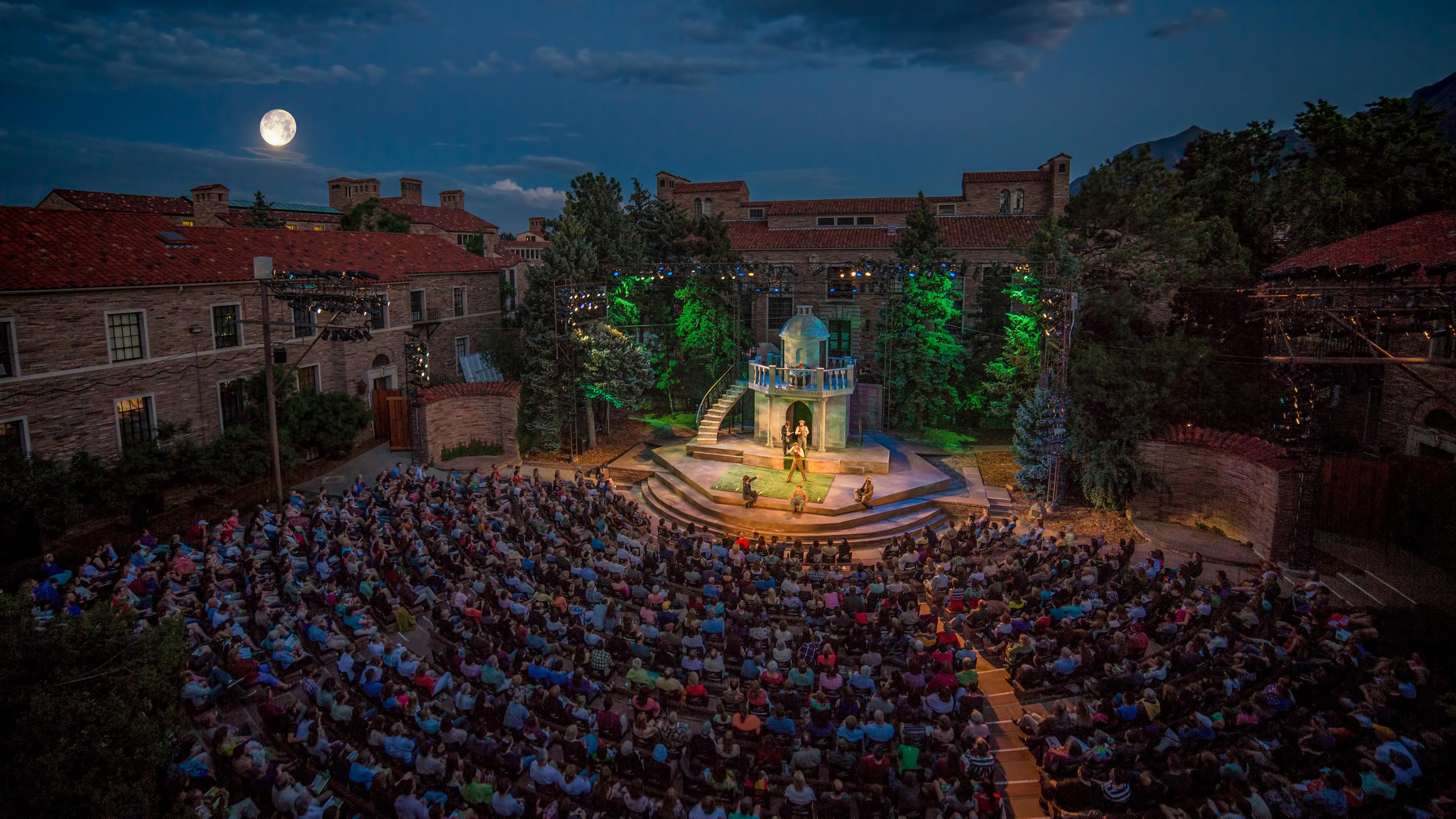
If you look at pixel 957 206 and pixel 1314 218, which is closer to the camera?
pixel 1314 218

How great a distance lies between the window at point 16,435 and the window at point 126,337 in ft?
9.57

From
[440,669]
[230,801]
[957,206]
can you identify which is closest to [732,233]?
[957,206]

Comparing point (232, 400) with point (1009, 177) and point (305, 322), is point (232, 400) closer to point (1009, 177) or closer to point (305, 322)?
point (305, 322)

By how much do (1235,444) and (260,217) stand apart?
55.6m

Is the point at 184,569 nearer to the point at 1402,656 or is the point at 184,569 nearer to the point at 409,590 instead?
the point at 409,590

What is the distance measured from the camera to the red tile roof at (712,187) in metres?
46.7

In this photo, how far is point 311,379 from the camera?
92.4 ft

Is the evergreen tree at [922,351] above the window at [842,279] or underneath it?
underneath

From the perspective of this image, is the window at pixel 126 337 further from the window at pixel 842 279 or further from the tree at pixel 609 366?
the window at pixel 842 279

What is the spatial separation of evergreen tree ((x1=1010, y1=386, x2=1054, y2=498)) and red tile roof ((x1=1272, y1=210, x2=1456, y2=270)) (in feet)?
22.6

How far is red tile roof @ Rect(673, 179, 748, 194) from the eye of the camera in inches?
1839

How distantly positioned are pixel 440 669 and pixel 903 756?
7519 millimetres

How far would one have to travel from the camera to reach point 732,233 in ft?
143

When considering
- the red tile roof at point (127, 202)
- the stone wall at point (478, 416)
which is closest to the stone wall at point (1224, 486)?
the stone wall at point (478, 416)
